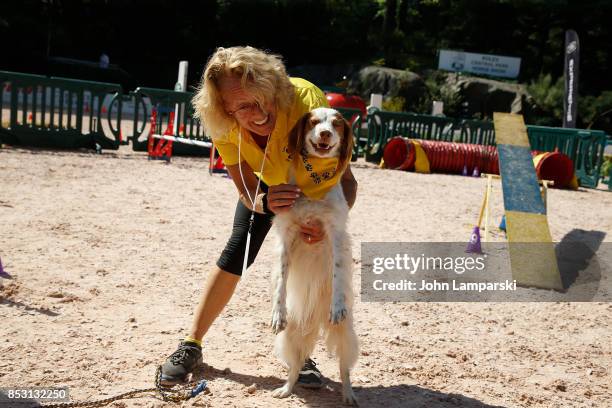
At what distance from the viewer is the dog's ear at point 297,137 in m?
2.80

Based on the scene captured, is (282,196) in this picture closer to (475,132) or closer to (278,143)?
(278,143)

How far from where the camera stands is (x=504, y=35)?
34.7 m

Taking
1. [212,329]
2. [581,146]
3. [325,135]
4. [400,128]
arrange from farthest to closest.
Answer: [400,128] < [581,146] < [212,329] < [325,135]

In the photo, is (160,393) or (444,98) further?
(444,98)

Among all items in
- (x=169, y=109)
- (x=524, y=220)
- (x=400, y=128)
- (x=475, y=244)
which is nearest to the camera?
(x=524, y=220)

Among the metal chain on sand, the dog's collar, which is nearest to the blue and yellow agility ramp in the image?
the dog's collar

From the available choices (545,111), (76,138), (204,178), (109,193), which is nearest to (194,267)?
(109,193)

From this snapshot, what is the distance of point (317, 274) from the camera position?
296cm

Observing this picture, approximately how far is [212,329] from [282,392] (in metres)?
0.91

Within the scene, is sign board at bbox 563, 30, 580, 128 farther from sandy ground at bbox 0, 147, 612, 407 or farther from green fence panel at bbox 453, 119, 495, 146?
sandy ground at bbox 0, 147, 612, 407

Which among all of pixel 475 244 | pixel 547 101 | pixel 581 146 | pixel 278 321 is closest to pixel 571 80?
pixel 581 146

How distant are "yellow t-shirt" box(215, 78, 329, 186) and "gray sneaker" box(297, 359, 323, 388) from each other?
3.31 feet
